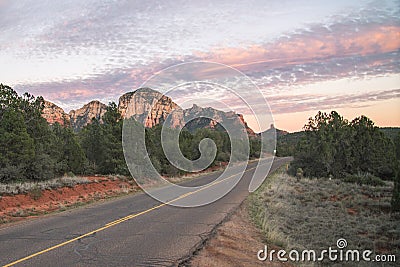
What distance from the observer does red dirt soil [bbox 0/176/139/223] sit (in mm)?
14828

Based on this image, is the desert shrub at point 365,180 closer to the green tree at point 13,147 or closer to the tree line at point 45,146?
the tree line at point 45,146

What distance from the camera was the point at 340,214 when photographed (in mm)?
18703

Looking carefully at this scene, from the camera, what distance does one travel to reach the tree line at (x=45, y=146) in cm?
2314

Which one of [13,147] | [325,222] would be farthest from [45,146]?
[325,222]

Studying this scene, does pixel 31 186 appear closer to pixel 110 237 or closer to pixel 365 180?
pixel 110 237

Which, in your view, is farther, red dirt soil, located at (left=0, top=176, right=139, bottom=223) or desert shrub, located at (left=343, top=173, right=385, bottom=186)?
desert shrub, located at (left=343, top=173, right=385, bottom=186)

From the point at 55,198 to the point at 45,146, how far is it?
11.1 m

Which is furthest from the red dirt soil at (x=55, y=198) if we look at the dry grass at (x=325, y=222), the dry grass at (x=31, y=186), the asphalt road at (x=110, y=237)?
the dry grass at (x=325, y=222)

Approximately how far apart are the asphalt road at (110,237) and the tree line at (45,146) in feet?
35.9

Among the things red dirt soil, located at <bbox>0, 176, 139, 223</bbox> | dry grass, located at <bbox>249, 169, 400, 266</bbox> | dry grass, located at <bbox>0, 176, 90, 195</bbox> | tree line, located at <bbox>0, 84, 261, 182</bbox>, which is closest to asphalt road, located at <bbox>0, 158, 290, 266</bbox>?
red dirt soil, located at <bbox>0, 176, 139, 223</bbox>

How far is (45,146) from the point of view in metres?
28.2

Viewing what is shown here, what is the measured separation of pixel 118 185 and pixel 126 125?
237 inches

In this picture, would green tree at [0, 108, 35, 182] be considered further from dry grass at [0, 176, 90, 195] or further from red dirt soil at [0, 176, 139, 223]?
red dirt soil at [0, 176, 139, 223]

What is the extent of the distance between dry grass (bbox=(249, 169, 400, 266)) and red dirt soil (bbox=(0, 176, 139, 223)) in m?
9.03
